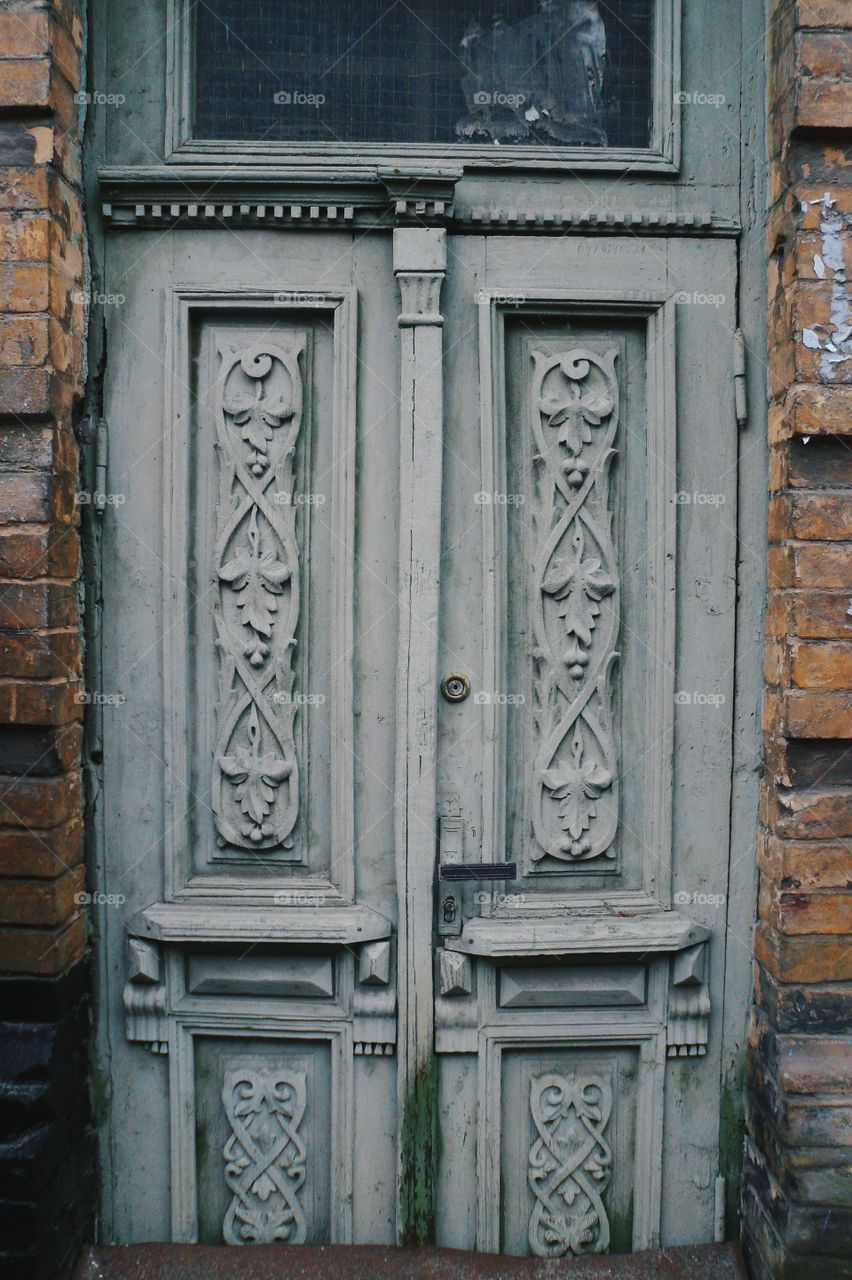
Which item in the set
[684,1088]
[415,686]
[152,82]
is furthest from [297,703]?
[152,82]

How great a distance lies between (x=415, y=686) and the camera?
234cm

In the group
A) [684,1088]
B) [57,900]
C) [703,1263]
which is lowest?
[703,1263]

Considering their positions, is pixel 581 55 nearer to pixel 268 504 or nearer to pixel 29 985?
pixel 268 504

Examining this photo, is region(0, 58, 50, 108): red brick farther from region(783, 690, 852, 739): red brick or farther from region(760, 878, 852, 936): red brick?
region(760, 878, 852, 936): red brick

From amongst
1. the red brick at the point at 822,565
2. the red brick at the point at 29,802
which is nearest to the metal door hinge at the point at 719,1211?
the red brick at the point at 822,565

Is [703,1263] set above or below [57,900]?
below

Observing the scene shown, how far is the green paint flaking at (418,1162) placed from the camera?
236 centimetres

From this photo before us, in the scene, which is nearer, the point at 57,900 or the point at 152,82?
the point at 57,900

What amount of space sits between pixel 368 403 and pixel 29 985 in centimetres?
166

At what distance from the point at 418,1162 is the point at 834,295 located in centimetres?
238

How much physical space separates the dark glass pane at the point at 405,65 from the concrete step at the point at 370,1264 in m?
2.88

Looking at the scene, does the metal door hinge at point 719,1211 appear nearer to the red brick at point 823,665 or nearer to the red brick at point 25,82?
the red brick at point 823,665

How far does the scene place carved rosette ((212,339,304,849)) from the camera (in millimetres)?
2365

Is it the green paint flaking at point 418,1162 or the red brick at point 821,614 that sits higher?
the red brick at point 821,614
